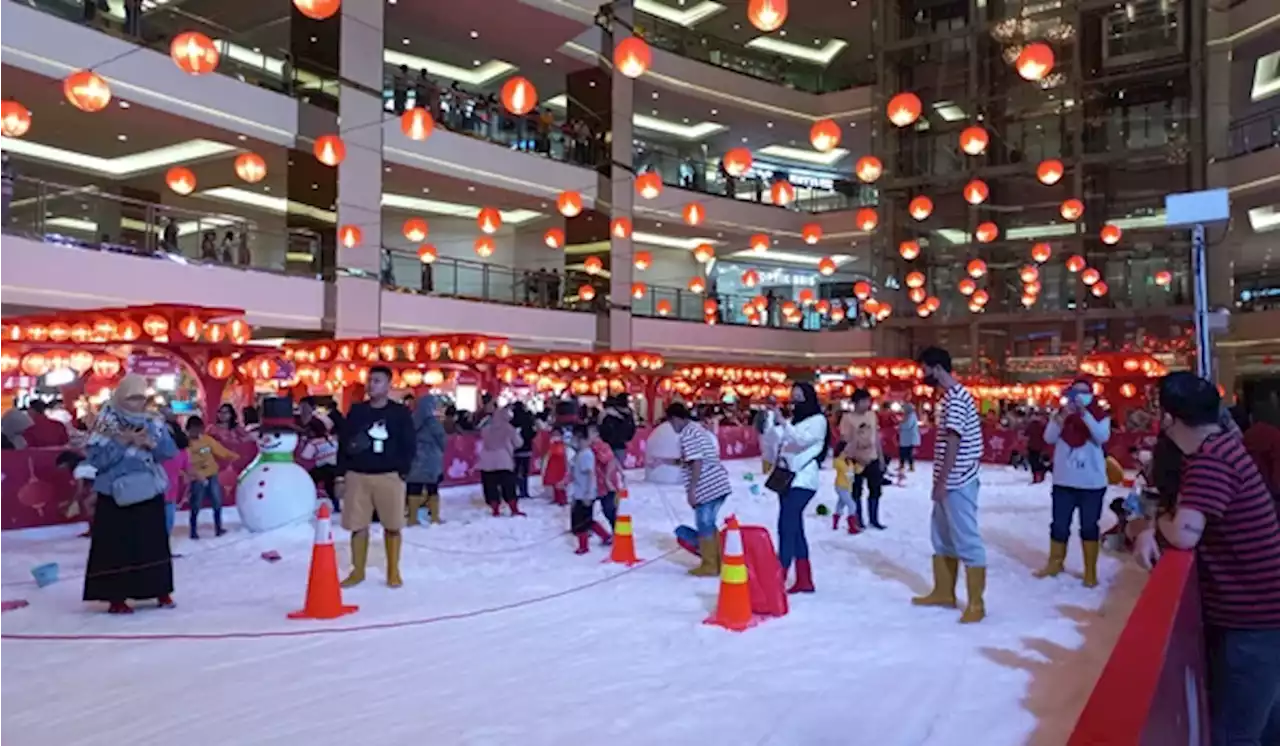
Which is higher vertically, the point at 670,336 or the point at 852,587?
the point at 670,336

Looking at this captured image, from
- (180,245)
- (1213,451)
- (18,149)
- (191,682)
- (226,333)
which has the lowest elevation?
(191,682)

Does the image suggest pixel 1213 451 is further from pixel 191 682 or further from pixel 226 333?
pixel 226 333

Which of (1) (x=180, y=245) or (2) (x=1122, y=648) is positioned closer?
(2) (x=1122, y=648)

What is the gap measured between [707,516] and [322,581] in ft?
9.02

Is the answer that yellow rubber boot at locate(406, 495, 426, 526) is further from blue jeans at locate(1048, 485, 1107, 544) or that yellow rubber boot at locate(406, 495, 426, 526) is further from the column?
the column

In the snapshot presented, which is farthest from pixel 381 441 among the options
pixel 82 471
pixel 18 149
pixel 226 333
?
pixel 18 149

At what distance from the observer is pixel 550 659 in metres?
4.94

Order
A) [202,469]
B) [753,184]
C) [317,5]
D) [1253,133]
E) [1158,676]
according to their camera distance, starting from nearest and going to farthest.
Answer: [1158,676] → [317,5] → [202,469] → [1253,133] → [753,184]

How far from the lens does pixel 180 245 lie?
1575 cm

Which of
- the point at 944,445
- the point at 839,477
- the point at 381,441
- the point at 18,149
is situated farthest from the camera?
the point at 18,149

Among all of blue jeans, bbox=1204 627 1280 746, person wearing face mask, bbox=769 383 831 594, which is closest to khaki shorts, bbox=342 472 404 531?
person wearing face mask, bbox=769 383 831 594

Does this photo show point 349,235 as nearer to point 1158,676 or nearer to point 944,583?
point 944,583

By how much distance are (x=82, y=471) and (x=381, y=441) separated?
6.92 feet

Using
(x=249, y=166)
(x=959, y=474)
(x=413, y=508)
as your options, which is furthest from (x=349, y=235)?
(x=959, y=474)
